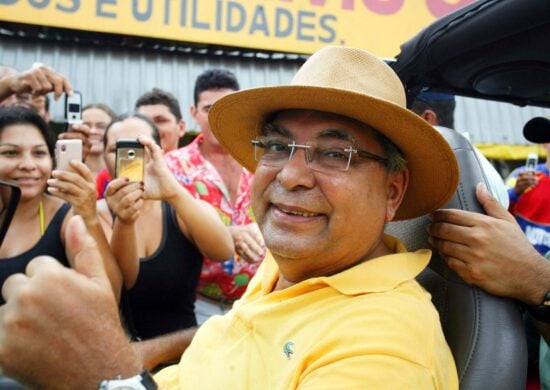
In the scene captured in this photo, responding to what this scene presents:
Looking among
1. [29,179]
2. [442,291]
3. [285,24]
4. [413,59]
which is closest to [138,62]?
[285,24]

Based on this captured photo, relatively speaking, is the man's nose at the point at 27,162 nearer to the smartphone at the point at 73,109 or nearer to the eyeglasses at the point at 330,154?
the smartphone at the point at 73,109

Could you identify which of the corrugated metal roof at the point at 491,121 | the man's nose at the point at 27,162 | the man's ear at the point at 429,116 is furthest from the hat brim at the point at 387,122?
the corrugated metal roof at the point at 491,121

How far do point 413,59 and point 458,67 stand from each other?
15 centimetres

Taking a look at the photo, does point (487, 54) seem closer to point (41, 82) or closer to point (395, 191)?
point (395, 191)

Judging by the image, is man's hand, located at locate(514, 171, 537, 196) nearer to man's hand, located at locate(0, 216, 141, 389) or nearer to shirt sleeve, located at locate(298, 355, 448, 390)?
shirt sleeve, located at locate(298, 355, 448, 390)

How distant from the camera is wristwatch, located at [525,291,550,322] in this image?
156 centimetres

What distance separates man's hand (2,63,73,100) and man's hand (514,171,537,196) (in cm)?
291

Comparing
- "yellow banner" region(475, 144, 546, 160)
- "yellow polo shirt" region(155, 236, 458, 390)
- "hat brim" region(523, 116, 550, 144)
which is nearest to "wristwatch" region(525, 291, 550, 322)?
"yellow polo shirt" region(155, 236, 458, 390)

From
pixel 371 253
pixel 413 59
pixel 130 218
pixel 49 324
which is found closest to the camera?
pixel 49 324

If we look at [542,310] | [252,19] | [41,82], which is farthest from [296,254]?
[252,19]

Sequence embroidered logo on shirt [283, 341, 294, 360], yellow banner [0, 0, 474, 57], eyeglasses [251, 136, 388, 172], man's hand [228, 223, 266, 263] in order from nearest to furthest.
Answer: embroidered logo on shirt [283, 341, 294, 360]
eyeglasses [251, 136, 388, 172]
man's hand [228, 223, 266, 263]
yellow banner [0, 0, 474, 57]

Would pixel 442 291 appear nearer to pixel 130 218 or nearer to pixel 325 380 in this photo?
pixel 325 380

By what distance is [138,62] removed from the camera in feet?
20.1

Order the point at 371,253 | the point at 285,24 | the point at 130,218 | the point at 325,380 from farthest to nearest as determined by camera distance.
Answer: the point at 285,24
the point at 130,218
the point at 371,253
the point at 325,380
